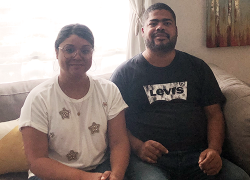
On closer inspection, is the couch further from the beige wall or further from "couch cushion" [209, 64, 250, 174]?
the beige wall

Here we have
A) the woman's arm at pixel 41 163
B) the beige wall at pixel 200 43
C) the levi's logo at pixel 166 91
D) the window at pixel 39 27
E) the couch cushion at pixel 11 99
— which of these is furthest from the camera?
the beige wall at pixel 200 43

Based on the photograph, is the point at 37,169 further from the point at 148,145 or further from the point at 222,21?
the point at 222,21

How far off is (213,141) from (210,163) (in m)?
0.16

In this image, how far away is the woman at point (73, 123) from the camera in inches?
40.4

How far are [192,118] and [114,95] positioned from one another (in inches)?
18.9

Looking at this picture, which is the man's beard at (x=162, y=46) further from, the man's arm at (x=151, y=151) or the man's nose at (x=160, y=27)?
the man's arm at (x=151, y=151)

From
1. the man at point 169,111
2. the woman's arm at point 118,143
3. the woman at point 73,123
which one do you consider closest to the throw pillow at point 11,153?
the woman at point 73,123

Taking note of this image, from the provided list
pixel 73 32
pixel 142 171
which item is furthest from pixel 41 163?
pixel 73 32

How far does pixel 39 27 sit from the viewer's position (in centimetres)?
176

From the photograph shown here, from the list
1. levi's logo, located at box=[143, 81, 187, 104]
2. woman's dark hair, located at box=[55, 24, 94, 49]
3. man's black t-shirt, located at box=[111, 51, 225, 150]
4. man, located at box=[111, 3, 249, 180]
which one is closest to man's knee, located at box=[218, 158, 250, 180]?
man, located at box=[111, 3, 249, 180]

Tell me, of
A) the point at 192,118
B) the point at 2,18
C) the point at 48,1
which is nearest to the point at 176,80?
the point at 192,118

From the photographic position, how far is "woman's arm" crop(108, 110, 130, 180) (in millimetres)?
1139

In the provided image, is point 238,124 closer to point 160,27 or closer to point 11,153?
point 160,27

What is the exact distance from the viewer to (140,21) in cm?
179
